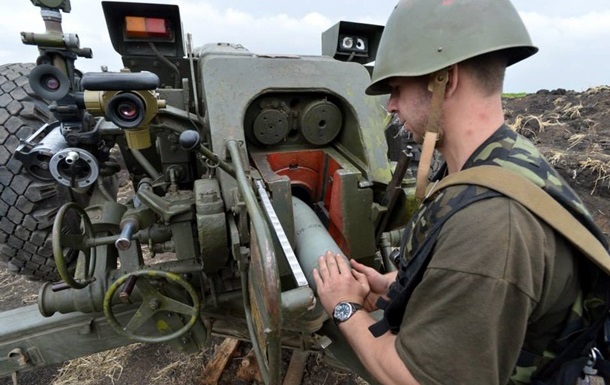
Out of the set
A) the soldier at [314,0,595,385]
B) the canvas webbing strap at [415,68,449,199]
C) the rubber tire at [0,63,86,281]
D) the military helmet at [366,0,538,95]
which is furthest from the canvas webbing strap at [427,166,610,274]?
the rubber tire at [0,63,86,281]

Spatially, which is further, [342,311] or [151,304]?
[151,304]

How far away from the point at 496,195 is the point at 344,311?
2.15ft

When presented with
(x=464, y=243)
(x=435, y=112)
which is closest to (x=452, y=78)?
(x=435, y=112)

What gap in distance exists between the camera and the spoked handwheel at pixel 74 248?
1.71 metres

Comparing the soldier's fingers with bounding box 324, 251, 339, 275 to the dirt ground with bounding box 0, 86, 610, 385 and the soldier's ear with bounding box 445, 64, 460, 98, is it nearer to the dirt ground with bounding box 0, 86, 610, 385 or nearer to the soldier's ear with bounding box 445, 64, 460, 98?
the soldier's ear with bounding box 445, 64, 460, 98

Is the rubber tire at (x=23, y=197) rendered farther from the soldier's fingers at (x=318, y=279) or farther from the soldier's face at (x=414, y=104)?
the soldier's face at (x=414, y=104)

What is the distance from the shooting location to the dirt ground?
3.03 metres

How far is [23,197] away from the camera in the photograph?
2.53 meters

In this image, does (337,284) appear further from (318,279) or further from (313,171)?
(313,171)

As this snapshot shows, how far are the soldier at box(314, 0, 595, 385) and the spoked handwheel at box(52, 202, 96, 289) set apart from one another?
1115 mm

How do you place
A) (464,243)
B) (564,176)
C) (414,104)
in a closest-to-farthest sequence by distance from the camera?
(464,243), (414,104), (564,176)

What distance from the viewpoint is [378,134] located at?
2.46 metres

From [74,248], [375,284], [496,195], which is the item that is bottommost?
[375,284]

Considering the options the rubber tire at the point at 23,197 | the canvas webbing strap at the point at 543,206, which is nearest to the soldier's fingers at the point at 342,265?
the canvas webbing strap at the point at 543,206
